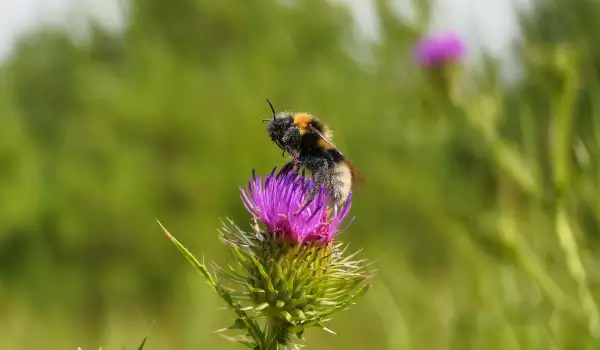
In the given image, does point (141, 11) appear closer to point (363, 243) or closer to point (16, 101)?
point (16, 101)

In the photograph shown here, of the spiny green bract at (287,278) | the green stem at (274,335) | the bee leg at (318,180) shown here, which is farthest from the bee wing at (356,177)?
the green stem at (274,335)

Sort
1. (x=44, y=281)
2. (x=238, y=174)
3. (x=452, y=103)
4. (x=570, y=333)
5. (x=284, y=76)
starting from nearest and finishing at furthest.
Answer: (x=452, y=103)
(x=570, y=333)
(x=44, y=281)
(x=238, y=174)
(x=284, y=76)

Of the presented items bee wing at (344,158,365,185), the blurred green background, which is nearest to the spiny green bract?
bee wing at (344,158,365,185)

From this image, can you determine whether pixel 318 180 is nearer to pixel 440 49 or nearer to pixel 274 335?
pixel 274 335

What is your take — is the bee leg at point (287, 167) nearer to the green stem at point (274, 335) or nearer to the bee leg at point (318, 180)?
the bee leg at point (318, 180)

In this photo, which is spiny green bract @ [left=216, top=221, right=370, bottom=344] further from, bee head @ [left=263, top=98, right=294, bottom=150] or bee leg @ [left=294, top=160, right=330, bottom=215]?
bee head @ [left=263, top=98, right=294, bottom=150]

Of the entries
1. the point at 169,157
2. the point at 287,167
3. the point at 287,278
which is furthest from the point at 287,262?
the point at 169,157

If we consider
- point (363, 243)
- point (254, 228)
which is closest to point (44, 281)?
point (363, 243)
